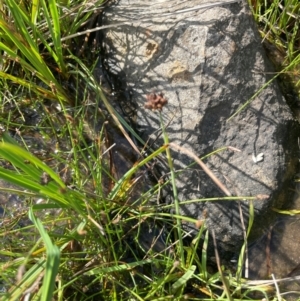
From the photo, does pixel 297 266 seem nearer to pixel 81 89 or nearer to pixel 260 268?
pixel 260 268

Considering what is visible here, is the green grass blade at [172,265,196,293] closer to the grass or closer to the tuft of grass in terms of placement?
the grass

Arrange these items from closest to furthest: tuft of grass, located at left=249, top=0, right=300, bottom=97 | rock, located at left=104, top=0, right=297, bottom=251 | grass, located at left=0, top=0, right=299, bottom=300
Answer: grass, located at left=0, top=0, right=299, bottom=300 < rock, located at left=104, top=0, right=297, bottom=251 < tuft of grass, located at left=249, top=0, right=300, bottom=97

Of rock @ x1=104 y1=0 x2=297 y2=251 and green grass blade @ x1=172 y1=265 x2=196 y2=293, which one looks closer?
green grass blade @ x1=172 y1=265 x2=196 y2=293

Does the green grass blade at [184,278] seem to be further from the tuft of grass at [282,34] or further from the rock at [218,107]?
the tuft of grass at [282,34]

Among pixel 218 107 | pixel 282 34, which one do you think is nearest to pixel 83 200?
pixel 218 107

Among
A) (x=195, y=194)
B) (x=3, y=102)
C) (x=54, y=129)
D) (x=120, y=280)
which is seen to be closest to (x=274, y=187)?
(x=195, y=194)

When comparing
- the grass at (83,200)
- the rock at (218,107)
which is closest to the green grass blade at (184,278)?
the grass at (83,200)

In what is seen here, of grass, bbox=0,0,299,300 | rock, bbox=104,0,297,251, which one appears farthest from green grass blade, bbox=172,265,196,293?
rock, bbox=104,0,297,251
